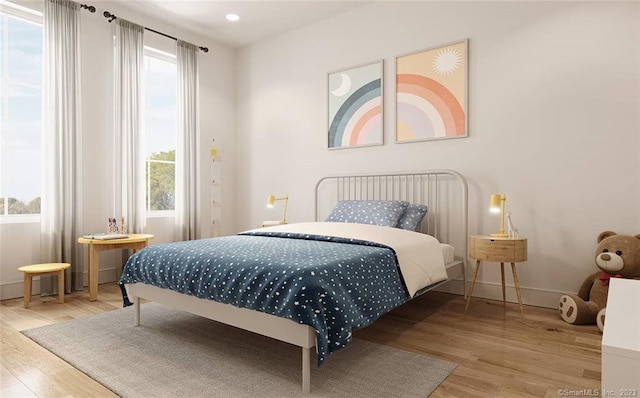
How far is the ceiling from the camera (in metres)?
4.10

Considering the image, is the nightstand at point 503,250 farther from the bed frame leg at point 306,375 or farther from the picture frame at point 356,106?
the bed frame leg at point 306,375

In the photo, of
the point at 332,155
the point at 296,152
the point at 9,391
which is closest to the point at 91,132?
the point at 296,152

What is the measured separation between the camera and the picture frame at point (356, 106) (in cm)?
399

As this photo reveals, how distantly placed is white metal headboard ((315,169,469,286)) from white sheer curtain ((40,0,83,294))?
8.45 ft

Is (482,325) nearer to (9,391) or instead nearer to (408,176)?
A: (408,176)

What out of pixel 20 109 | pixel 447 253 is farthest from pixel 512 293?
pixel 20 109

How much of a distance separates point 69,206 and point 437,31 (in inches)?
148

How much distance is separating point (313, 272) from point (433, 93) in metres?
2.48

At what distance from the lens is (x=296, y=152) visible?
4.74 metres

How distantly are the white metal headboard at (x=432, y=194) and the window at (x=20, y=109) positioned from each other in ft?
9.52

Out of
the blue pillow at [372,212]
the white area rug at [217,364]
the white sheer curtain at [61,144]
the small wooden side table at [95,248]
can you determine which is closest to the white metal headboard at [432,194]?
the blue pillow at [372,212]

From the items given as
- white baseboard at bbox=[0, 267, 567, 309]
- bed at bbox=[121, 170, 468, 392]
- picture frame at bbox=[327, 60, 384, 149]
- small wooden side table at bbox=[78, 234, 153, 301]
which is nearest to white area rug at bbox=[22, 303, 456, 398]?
bed at bbox=[121, 170, 468, 392]

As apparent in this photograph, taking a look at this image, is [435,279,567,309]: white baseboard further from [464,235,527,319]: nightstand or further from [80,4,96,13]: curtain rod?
[80,4,96,13]: curtain rod

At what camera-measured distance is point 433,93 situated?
11.9ft
